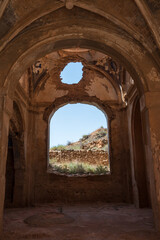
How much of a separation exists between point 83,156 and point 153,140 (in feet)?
32.3

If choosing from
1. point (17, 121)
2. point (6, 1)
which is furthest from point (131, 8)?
point (17, 121)

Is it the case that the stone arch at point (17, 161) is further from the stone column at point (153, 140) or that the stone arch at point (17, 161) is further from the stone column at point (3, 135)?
the stone column at point (153, 140)

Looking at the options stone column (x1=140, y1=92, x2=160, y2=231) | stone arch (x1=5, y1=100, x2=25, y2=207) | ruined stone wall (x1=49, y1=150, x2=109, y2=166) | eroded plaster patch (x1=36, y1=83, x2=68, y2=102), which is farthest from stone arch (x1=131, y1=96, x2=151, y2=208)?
ruined stone wall (x1=49, y1=150, x2=109, y2=166)

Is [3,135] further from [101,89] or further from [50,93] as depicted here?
[101,89]

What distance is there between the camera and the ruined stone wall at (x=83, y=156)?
13211mm

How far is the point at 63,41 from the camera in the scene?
5.27m

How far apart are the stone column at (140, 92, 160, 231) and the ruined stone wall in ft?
28.8

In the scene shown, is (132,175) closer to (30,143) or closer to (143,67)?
(30,143)

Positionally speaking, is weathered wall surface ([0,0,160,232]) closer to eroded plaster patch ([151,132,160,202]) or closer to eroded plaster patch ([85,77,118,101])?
eroded plaster patch ([151,132,160,202])

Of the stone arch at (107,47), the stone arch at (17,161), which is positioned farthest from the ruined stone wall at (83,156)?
the stone arch at (107,47)

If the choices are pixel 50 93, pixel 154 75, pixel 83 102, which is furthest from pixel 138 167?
pixel 50 93

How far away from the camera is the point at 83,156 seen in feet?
45.4

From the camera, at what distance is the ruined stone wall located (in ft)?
43.3

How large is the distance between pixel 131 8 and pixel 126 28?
16.3 inches
